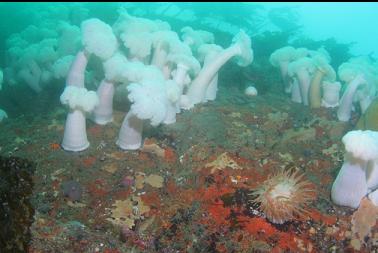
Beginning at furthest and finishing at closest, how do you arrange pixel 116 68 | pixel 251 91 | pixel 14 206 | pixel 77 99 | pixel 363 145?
pixel 251 91 → pixel 116 68 → pixel 77 99 → pixel 363 145 → pixel 14 206

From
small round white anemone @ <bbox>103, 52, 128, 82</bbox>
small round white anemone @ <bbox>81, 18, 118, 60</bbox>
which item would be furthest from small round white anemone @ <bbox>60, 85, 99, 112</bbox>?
small round white anemone @ <bbox>81, 18, 118, 60</bbox>

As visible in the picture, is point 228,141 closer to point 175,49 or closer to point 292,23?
point 175,49

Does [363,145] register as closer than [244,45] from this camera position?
Yes

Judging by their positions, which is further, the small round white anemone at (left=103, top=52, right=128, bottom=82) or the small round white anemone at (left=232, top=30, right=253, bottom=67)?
the small round white anemone at (left=232, top=30, right=253, bottom=67)

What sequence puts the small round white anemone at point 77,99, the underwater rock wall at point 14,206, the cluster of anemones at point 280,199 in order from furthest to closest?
the small round white anemone at point 77,99, the cluster of anemones at point 280,199, the underwater rock wall at point 14,206

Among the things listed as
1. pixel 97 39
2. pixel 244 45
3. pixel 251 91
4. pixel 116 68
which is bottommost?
pixel 251 91

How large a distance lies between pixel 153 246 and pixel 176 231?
303mm

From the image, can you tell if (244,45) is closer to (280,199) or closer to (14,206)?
(280,199)

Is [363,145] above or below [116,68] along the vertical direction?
above

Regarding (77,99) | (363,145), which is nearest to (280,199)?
(363,145)

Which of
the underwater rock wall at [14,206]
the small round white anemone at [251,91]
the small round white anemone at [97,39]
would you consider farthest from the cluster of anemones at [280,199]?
the small round white anemone at [251,91]

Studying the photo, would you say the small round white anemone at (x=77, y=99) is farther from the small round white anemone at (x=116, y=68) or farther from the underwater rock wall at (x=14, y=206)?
the underwater rock wall at (x=14, y=206)

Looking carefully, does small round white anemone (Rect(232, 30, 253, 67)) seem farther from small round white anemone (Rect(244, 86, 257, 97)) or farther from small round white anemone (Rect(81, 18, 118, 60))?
small round white anemone (Rect(81, 18, 118, 60))

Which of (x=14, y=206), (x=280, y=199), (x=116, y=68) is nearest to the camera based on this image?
(x=14, y=206)
